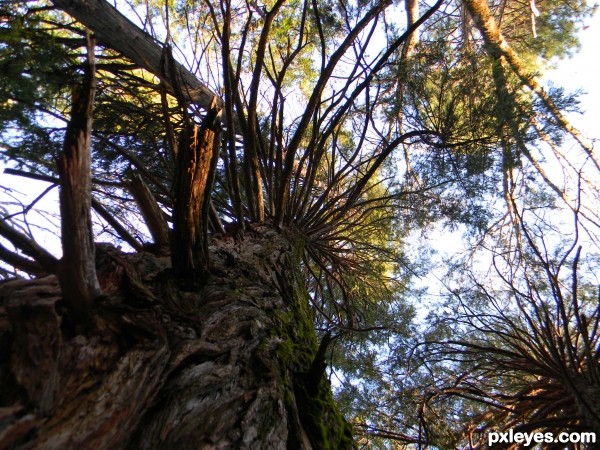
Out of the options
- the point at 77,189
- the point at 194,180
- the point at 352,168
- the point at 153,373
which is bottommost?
the point at 153,373

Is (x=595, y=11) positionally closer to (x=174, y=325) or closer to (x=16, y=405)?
(x=174, y=325)

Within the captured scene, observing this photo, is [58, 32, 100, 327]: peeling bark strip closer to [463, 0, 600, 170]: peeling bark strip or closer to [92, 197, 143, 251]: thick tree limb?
[92, 197, 143, 251]: thick tree limb

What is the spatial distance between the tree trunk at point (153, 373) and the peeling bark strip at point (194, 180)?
7.3 inches

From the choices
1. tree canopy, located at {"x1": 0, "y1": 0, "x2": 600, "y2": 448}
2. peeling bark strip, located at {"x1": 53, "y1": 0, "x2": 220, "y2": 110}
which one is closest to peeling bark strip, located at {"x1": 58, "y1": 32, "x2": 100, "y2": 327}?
tree canopy, located at {"x1": 0, "y1": 0, "x2": 600, "y2": 448}

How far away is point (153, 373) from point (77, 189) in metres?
0.46

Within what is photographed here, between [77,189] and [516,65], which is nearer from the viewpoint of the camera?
[77,189]

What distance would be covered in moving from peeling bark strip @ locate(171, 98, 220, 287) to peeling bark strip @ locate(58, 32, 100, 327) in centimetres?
40

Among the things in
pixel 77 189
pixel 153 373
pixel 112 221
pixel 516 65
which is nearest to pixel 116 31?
pixel 112 221

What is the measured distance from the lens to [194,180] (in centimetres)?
132

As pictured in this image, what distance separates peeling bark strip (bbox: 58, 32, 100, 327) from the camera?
2.82 ft

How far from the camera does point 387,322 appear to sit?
563 centimetres

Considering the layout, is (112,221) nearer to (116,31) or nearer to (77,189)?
(77,189)

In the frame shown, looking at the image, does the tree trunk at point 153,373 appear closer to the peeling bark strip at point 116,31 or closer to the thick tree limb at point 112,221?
the thick tree limb at point 112,221

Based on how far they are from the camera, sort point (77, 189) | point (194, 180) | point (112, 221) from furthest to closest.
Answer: point (112, 221)
point (194, 180)
point (77, 189)
